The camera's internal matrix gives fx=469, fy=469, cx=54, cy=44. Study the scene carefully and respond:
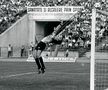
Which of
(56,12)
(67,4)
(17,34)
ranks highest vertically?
(67,4)

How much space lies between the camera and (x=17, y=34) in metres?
46.6

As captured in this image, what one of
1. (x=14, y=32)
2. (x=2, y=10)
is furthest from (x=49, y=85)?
(x=2, y=10)

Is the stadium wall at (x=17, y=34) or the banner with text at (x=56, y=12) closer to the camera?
the banner with text at (x=56, y=12)

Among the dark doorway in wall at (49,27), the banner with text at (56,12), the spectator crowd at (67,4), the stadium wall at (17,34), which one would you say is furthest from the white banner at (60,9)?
the dark doorway in wall at (49,27)

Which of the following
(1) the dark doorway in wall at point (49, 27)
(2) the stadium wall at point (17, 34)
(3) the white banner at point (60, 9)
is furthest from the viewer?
(1) the dark doorway in wall at point (49, 27)

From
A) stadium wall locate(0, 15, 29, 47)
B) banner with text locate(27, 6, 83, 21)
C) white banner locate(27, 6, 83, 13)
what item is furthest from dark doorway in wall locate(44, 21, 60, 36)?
white banner locate(27, 6, 83, 13)

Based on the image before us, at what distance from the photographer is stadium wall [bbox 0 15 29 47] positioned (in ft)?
151

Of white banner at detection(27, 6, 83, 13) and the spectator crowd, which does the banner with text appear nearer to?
white banner at detection(27, 6, 83, 13)

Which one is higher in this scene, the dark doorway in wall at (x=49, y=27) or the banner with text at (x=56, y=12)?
the banner with text at (x=56, y=12)

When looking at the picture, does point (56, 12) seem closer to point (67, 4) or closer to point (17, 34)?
point (67, 4)

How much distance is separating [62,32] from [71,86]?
29.1m

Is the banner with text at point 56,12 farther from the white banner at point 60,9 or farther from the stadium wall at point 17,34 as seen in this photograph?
the stadium wall at point 17,34

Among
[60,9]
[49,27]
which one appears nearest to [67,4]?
[60,9]

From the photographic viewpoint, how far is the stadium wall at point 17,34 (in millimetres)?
45875
